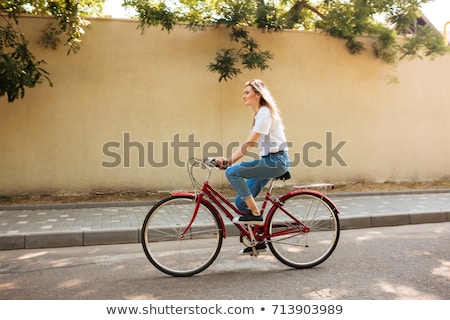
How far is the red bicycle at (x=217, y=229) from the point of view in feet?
14.1

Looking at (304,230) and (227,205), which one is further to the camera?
(304,230)

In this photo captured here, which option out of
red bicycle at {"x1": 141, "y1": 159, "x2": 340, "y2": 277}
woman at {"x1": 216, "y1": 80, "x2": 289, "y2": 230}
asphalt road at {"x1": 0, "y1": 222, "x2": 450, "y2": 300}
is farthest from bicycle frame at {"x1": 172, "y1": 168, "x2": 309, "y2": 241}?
asphalt road at {"x1": 0, "y1": 222, "x2": 450, "y2": 300}

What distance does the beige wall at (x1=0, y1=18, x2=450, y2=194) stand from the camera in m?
8.77

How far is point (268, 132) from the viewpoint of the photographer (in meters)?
4.26

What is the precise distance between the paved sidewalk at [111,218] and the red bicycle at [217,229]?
161 cm

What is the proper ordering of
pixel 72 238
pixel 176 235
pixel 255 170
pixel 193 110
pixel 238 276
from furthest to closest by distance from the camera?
pixel 193 110, pixel 72 238, pixel 176 235, pixel 255 170, pixel 238 276

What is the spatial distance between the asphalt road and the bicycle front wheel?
14cm

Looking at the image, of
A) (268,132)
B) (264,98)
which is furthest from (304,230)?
(264,98)

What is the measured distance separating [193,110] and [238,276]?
5.75 metres

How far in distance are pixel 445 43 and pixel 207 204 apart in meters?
8.59

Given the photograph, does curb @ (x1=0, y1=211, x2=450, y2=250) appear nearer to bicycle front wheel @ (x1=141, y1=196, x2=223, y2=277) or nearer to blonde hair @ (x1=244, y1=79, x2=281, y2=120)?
bicycle front wheel @ (x1=141, y1=196, x2=223, y2=277)

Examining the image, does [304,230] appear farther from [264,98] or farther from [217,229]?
[264,98]
